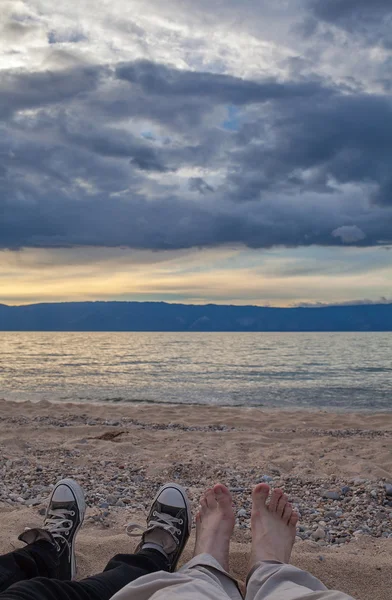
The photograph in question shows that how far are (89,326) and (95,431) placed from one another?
197 meters

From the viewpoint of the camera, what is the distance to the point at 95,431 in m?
6.59

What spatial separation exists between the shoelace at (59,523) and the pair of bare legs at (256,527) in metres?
0.71

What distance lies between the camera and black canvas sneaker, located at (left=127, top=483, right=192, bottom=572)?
2.48m

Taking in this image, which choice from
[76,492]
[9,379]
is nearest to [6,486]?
[76,492]

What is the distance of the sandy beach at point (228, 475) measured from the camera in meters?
2.64

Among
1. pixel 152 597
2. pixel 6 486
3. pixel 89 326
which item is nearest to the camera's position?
pixel 152 597

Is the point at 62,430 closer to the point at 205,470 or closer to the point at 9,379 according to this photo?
the point at 205,470

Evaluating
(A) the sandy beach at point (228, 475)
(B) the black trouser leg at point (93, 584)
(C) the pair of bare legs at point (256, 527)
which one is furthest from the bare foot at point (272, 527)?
(B) the black trouser leg at point (93, 584)

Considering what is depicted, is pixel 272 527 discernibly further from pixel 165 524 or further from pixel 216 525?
pixel 165 524

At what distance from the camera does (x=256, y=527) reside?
9.12 ft

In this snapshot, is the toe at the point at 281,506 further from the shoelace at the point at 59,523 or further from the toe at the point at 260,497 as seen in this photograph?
the shoelace at the point at 59,523

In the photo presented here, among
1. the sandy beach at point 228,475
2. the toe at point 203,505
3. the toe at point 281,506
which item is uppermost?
the toe at point 281,506

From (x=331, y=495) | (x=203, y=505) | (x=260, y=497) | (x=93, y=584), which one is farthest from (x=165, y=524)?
(x=331, y=495)

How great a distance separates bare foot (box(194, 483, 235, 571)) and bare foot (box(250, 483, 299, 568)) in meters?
0.15
